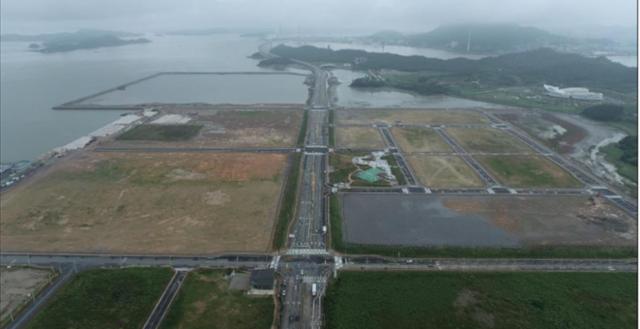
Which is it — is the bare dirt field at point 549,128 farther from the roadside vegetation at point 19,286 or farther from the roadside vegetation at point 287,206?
the roadside vegetation at point 19,286

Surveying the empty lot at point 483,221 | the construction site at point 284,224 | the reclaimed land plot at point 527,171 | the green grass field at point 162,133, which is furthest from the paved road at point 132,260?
the reclaimed land plot at point 527,171

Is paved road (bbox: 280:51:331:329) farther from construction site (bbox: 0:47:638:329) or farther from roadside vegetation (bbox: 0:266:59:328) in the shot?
roadside vegetation (bbox: 0:266:59:328)

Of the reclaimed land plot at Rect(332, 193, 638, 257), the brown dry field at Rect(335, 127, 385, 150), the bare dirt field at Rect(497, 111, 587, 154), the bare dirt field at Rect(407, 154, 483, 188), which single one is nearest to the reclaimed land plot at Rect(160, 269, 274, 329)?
the reclaimed land plot at Rect(332, 193, 638, 257)

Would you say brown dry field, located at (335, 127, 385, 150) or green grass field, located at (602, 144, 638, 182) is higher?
brown dry field, located at (335, 127, 385, 150)

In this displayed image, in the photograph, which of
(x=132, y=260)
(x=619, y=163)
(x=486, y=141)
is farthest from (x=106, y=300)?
(x=619, y=163)

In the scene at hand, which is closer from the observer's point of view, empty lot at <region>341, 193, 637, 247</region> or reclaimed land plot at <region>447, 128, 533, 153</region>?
empty lot at <region>341, 193, 637, 247</region>

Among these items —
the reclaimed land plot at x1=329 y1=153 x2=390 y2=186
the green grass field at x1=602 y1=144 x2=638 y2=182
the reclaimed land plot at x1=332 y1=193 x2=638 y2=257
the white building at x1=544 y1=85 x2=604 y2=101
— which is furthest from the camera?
the white building at x1=544 y1=85 x2=604 y2=101

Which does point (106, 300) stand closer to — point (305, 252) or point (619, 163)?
point (305, 252)
